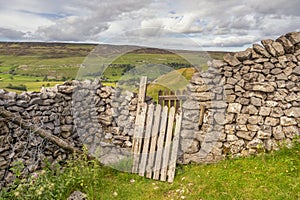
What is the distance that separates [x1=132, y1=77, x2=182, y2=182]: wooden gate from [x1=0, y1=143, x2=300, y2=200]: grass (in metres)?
0.25

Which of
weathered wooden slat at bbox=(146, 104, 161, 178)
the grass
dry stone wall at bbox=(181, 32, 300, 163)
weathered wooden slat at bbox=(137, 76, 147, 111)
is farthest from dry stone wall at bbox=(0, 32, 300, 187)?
weathered wooden slat at bbox=(146, 104, 161, 178)

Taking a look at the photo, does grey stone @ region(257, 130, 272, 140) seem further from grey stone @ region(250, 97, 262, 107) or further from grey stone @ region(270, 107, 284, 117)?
grey stone @ region(250, 97, 262, 107)

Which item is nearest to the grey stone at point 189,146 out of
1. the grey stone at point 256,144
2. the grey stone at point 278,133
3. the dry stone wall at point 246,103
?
the dry stone wall at point 246,103

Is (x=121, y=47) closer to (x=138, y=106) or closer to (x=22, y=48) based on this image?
(x=138, y=106)

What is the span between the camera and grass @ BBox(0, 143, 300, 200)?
Answer: 17.8 feet

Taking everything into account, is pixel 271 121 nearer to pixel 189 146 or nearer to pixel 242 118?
pixel 242 118

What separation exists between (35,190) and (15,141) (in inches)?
46.7

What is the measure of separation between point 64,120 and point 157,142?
229cm

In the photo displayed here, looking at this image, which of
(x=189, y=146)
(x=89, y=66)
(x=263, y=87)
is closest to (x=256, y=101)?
(x=263, y=87)

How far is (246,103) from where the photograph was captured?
6.98m

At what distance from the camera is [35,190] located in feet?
17.3

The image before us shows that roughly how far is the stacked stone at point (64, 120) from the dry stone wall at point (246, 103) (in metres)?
1.67

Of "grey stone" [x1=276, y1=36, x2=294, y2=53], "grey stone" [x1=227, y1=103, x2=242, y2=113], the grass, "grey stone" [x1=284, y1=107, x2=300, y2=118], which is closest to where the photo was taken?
the grass

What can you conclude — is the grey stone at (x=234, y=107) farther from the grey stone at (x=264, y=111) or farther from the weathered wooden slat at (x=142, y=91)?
the weathered wooden slat at (x=142, y=91)
